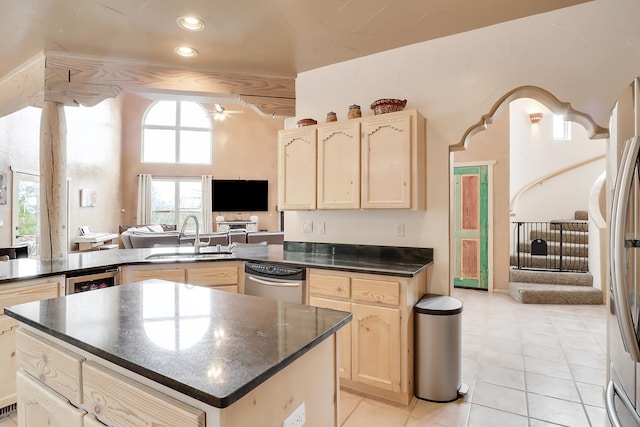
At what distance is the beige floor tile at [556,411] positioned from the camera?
2.15 m

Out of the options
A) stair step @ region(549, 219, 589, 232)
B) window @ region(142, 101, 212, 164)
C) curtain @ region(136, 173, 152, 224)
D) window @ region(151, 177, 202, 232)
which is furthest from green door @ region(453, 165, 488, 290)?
curtain @ region(136, 173, 152, 224)

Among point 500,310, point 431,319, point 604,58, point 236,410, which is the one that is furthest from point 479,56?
point 500,310

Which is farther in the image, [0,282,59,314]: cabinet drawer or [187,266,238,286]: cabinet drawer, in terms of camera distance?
[187,266,238,286]: cabinet drawer

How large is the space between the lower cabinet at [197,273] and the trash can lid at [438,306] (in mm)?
1597

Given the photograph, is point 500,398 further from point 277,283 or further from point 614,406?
point 277,283

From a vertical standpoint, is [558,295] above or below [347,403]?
above

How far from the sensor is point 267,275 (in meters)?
2.88

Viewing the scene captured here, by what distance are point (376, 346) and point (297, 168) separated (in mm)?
1679

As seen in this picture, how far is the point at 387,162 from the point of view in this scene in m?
2.73

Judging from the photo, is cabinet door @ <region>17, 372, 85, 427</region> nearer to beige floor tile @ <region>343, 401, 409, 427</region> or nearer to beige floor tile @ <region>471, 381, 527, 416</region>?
beige floor tile @ <region>343, 401, 409, 427</region>

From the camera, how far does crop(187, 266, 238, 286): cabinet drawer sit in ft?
9.91

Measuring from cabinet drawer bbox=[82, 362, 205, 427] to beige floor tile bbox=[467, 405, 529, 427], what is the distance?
1.99m

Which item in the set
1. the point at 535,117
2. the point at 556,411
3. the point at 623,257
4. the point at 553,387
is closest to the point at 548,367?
the point at 553,387

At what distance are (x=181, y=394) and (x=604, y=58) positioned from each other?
10.2ft
